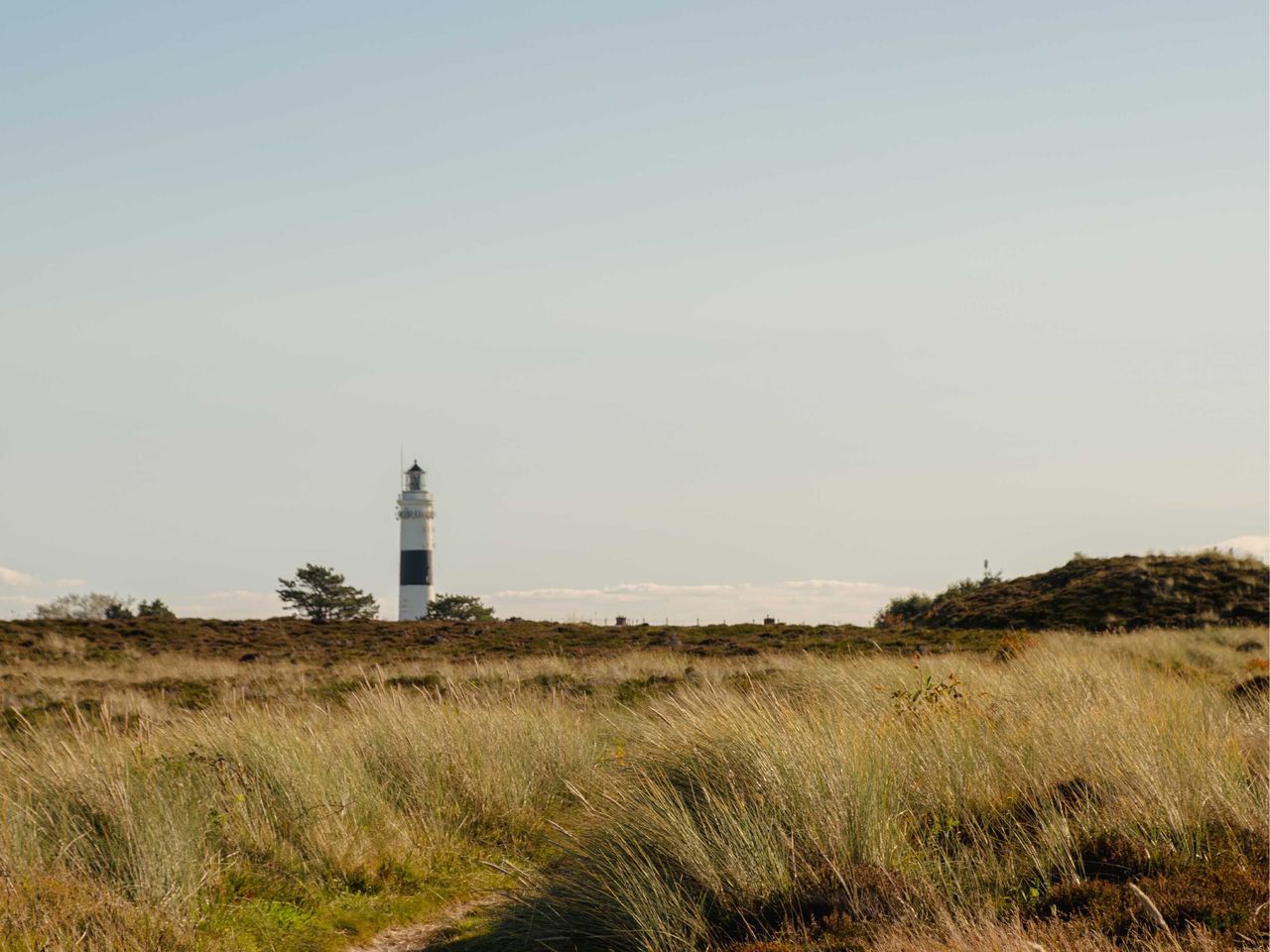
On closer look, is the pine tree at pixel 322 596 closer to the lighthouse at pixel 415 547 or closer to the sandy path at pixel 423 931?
the lighthouse at pixel 415 547

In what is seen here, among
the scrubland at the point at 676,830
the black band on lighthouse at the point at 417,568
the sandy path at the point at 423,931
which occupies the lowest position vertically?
the sandy path at the point at 423,931

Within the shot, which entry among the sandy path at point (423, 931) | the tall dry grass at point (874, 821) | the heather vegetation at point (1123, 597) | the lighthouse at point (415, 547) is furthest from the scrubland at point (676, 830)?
the lighthouse at point (415, 547)

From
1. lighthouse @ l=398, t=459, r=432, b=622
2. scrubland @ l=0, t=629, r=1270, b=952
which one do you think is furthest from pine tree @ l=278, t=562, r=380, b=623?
scrubland @ l=0, t=629, r=1270, b=952

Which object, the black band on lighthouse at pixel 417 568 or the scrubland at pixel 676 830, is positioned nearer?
the scrubland at pixel 676 830

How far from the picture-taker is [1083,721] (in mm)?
10141

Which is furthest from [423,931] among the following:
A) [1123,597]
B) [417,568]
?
[417,568]

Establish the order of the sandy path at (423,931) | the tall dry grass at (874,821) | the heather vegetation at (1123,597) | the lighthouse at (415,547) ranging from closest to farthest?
the tall dry grass at (874,821)
the sandy path at (423,931)
the heather vegetation at (1123,597)
the lighthouse at (415,547)

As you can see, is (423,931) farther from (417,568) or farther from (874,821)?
(417,568)

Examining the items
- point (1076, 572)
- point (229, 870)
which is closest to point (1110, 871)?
point (229, 870)

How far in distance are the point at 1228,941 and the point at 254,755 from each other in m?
7.49

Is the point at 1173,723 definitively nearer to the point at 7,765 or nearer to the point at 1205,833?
the point at 1205,833

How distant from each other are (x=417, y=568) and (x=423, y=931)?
205ft

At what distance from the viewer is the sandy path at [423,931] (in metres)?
8.40

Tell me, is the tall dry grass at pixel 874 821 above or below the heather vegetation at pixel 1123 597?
below
